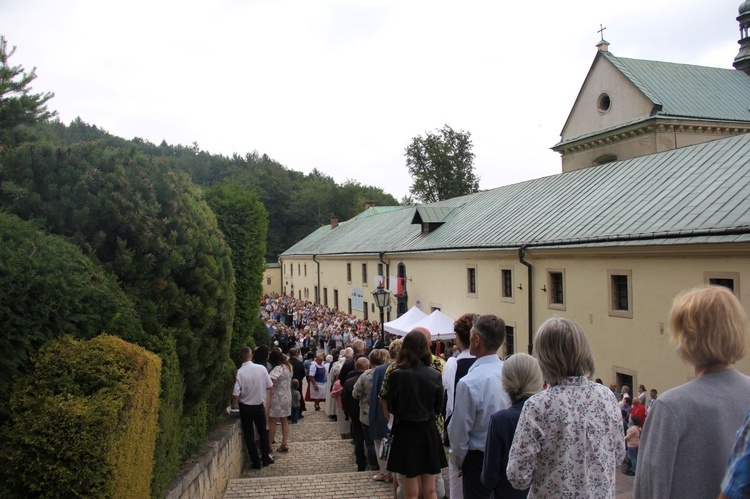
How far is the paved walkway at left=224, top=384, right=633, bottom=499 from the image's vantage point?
702cm

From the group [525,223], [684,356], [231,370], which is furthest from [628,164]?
[684,356]

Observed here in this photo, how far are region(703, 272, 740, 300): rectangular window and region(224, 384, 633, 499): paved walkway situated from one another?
15.6 ft

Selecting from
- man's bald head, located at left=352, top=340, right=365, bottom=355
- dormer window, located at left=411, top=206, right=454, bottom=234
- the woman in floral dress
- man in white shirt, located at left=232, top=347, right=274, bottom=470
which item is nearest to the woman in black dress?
man in white shirt, located at left=232, top=347, right=274, bottom=470

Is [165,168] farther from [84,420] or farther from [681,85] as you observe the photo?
[681,85]

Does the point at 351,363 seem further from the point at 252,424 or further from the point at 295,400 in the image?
the point at 295,400

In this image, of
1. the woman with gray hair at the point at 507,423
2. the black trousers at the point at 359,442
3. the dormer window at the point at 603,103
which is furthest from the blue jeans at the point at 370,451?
the dormer window at the point at 603,103

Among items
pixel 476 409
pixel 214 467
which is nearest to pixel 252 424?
pixel 214 467

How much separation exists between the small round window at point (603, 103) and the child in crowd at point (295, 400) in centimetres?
2381

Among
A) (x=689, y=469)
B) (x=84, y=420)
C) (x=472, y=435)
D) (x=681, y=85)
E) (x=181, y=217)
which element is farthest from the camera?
(x=681, y=85)

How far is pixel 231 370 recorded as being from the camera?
9031 mm

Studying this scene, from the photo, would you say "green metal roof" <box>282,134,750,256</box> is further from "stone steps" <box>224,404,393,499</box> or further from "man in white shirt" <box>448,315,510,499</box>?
"man in white shirt" <box>448,315,510,499</box>

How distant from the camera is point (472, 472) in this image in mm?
4559

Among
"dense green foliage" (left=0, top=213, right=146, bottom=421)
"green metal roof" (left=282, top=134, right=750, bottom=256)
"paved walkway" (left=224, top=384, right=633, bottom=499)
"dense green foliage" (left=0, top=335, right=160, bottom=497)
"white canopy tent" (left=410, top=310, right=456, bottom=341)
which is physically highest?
"green metal roof" (left=282, top=134, right=750, bottom=256)

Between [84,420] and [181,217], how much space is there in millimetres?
3228
